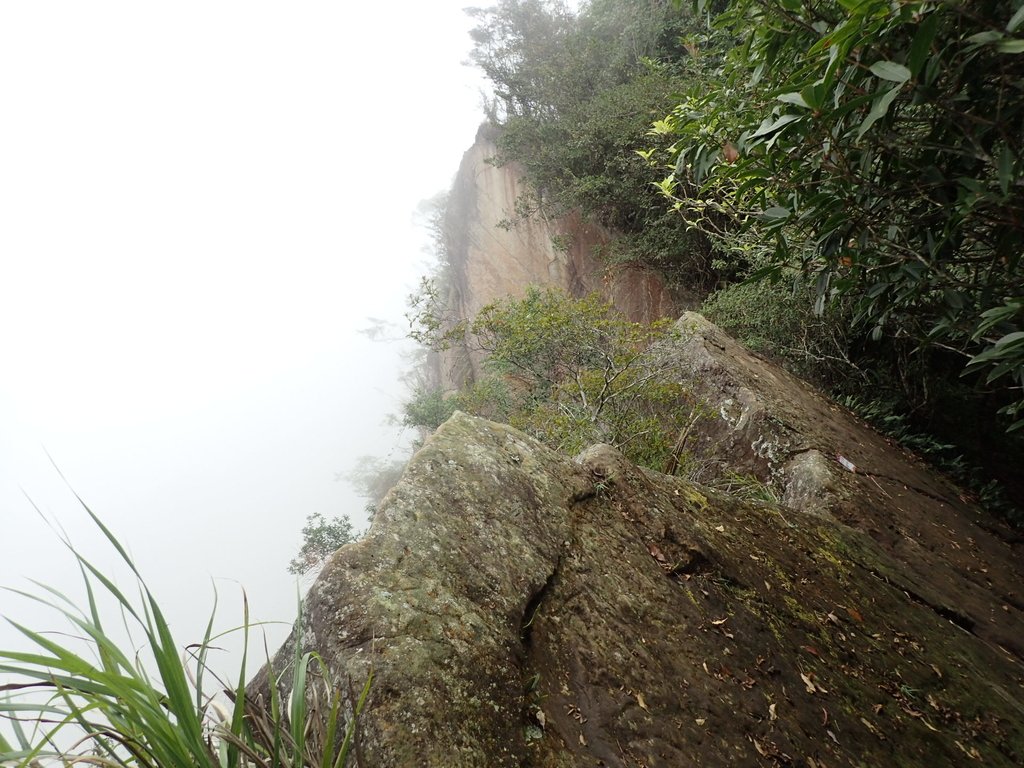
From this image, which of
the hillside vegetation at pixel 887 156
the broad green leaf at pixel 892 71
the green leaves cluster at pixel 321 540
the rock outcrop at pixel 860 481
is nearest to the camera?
the broad green leaf at pixel 892 71

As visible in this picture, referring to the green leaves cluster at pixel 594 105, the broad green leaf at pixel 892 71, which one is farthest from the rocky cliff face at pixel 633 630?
the green leaves cluster at pixel 594 105

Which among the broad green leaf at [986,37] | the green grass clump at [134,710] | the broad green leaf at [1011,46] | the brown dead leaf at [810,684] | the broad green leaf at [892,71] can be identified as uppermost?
the broad green leaf at [892,71]

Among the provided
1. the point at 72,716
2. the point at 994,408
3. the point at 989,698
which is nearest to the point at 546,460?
the point at 72,716

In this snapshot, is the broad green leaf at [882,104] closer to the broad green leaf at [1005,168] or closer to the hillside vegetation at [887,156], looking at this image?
the hillside vegetation at [887,156]

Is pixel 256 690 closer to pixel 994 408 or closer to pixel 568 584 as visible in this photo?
pixel 568 584

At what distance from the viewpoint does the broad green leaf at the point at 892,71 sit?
57.6 inches

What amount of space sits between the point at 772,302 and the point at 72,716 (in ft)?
25.1

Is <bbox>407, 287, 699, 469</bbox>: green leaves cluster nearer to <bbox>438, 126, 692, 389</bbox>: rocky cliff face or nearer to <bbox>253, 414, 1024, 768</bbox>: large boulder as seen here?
<bbox>253, 414, 1024, 768</bbox>: large boulder

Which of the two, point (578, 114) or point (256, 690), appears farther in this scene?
point (578, 114)

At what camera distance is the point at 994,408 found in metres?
6.26

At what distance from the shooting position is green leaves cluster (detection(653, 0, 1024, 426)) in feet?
5.06

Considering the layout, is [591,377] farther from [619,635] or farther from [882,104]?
[882,104]

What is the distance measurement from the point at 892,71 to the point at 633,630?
219cm

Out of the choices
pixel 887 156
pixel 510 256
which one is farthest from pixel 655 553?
pixel 510 256
